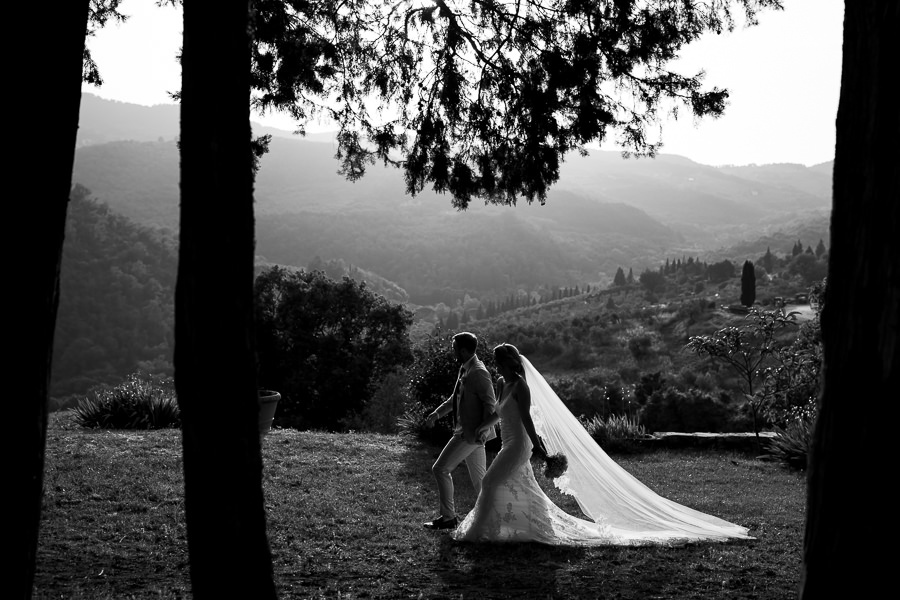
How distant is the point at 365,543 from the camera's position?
Answer: 285 inches

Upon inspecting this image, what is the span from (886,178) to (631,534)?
535 centimetres

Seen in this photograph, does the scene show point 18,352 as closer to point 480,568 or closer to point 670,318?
point 480,568

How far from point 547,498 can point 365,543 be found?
5.53ft

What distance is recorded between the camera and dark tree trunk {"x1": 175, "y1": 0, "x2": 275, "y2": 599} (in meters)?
3.26

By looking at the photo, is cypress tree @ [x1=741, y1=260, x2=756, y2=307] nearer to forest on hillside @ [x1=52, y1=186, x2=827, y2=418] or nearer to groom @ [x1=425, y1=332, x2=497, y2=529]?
forest on hillside @ [x1=52, y1=186, x2=827, y2=418]

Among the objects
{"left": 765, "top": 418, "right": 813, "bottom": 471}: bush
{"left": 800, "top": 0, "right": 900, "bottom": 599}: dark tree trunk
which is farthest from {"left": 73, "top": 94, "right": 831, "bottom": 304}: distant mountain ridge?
{"left": 800, "top": 0, "right": 900, "bottom": 599}: dark tree trunk

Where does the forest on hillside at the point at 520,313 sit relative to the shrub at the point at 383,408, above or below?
above

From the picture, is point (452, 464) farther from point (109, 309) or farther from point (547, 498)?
point (109, 309)

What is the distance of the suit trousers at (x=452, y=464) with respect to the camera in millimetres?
7535

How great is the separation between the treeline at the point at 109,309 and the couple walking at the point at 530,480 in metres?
47.3

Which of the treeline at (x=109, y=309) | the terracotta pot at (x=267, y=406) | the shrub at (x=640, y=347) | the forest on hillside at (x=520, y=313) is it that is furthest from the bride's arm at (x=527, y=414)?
the treeline at (x=109, y=309)

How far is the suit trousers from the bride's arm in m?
0.70

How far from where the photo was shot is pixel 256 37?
7.59 meters

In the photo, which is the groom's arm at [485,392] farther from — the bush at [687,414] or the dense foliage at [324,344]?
the dense foliage at [324,344]
